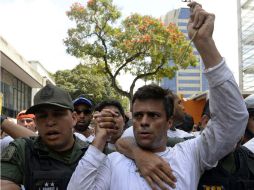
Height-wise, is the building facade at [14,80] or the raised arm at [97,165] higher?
the building facade at [14,80]

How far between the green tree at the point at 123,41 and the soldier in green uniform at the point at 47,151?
59.1ft

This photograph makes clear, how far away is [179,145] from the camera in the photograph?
8.20ft

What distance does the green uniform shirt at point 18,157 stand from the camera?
7.64 ft

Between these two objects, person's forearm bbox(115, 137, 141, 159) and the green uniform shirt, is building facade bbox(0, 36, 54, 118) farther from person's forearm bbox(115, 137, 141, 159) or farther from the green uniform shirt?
person's forearm bbox(115, 137, 141, 159)

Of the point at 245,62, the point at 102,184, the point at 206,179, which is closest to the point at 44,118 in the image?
the point at 102,184

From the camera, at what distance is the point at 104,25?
70.4ft

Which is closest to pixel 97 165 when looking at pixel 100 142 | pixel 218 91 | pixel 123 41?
pixel 100 142

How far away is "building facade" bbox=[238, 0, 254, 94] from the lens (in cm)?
4003

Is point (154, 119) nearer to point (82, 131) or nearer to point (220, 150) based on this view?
point (220, 150)

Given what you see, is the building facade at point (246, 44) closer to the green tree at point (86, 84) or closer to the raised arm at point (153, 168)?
the green tree at point (86, 84)

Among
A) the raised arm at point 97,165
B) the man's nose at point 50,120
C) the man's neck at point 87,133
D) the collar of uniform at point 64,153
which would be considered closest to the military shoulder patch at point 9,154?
the collar of uniform at point 64,153

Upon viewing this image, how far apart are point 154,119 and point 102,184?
48 centimetres

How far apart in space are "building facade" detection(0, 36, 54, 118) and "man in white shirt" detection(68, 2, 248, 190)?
55.2 feet

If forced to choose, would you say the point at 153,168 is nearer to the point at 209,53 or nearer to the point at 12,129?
the point at 209,53
